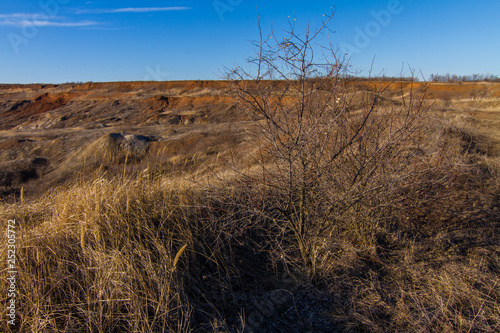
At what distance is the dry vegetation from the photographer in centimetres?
237

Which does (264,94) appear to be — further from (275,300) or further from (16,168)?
(16,168)

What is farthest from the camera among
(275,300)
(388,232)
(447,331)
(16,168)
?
(16,168)

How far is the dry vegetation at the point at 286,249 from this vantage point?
7.76 feet

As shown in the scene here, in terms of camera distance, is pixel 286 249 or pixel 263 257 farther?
pixel 263 257

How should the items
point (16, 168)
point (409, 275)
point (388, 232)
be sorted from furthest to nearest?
point (16, 168) < point (388, 232) < point (409, 275)

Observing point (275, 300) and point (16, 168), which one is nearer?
point (275, 300)

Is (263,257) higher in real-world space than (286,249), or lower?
lower

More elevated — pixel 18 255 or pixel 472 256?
pixel 18 255

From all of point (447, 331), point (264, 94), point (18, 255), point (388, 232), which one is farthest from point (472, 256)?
point (18, 255)

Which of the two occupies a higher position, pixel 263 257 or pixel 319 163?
pixel 319 163

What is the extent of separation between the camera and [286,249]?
10.8ft

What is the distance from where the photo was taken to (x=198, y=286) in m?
2.83

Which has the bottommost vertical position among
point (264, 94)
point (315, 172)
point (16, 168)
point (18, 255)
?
point (16, 168)

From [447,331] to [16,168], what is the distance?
17750 mm
